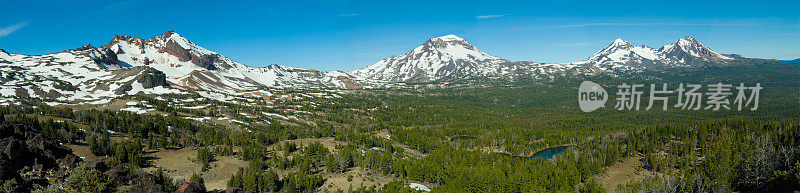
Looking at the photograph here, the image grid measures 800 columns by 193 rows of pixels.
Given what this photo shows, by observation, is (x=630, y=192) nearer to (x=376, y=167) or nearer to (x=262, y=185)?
(x=376, y=167)

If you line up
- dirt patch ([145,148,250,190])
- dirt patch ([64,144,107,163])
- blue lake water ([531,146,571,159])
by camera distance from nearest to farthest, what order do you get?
dirt patch ([64,144,107,163]) → dirt patch ([145,148,250,190]) → blue lake water ([531,146,571,159])

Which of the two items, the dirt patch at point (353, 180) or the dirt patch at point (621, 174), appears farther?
the dirt patch at point (621, 174)

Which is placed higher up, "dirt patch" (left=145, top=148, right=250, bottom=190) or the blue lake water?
"dirt patch" (left=145, top=148, right=250, bottom=190)

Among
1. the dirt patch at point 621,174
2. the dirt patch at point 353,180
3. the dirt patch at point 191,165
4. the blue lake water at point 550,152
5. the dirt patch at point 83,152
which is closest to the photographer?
the dirt patch at point 83,152

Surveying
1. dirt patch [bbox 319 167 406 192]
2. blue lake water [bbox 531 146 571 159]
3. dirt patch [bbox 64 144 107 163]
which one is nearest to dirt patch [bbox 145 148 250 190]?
dirt patch [bbox 64 144 107 163]

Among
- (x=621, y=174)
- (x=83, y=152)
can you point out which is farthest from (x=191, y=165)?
(x=621, y=174)

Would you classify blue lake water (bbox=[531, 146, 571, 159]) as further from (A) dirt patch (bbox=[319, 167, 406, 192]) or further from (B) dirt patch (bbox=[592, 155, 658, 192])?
(A) dirt patch (bbox=[319, 167, 406, 192])

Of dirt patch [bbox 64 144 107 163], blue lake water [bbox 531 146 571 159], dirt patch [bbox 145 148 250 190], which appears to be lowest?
blue lake water [bbox 531 146 571 159]

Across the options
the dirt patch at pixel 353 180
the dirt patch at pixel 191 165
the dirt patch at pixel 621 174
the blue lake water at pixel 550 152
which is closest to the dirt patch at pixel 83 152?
the dirt patch at pixel 191 165

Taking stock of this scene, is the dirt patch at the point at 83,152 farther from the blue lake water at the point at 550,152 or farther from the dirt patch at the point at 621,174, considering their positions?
the blue lake water at the point at 550,152

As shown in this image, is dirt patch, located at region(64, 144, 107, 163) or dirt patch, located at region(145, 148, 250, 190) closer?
dirt patch, located at region(64, 144, 107, 163)

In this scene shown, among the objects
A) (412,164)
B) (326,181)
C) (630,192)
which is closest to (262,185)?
(326,181)

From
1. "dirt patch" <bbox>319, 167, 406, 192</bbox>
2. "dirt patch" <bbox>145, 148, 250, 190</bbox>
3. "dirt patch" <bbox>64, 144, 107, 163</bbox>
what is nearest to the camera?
"dirt patch" <bbox>64, 144, 107, 163</bbox>

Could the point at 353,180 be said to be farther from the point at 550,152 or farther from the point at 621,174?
the point at 550,152
